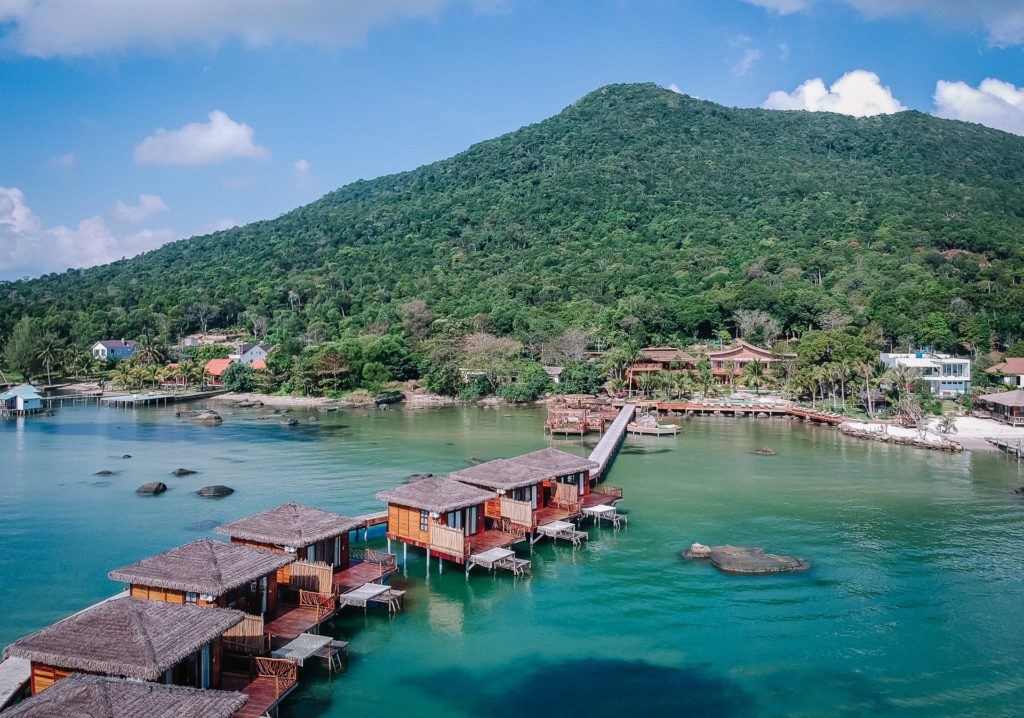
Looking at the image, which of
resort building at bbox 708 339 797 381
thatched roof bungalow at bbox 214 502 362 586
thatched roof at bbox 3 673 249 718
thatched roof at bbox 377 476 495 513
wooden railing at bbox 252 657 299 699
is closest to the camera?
thatched roof at bbox 3 673 249 718

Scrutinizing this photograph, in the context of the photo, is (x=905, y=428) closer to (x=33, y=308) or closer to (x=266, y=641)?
(x=266, y=641)

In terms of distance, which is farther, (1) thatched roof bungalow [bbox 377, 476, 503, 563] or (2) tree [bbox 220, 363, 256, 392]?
(2) tree [bbox 220, 363, 256, 392]

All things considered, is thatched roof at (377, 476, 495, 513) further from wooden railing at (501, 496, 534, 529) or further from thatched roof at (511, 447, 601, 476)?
thatched roof at (511, 447, 601, 476)

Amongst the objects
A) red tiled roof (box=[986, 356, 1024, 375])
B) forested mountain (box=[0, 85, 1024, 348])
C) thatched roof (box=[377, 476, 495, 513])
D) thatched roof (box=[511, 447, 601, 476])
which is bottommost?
thatched roof (box=[377, 476, 495, 513])

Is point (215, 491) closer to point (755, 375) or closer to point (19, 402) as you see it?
point (19, 402)

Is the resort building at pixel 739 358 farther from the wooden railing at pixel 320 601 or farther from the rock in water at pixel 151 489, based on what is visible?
the wooden railing at pixel 320 601

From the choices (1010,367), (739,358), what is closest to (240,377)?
(739,358)

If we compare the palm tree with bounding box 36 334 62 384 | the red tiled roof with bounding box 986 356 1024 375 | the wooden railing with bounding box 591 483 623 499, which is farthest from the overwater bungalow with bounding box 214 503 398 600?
the palm tree with bounding box 36 334 62 384

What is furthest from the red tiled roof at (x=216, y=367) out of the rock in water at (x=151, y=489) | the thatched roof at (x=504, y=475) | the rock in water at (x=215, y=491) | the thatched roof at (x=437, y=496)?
the thatched roof at (x=437, y=496)
